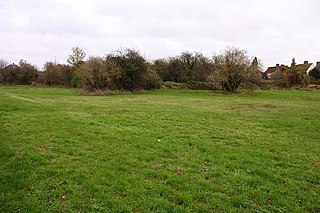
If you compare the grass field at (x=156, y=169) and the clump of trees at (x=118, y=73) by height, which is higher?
the clump of trees at (x=118, y=73)

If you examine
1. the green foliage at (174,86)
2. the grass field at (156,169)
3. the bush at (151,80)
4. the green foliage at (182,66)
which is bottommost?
the grass field at (156,169)

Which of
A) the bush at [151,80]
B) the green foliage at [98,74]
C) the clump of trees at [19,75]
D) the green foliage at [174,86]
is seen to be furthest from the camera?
the clump of trees at [19,75]

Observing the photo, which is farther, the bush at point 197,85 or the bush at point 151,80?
the bush at point 197,85

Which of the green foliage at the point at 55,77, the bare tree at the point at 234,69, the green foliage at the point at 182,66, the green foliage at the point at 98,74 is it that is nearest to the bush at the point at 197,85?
the green foliage at the point at 182,66

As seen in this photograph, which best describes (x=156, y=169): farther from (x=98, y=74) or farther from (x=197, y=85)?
(x=197, y=85)

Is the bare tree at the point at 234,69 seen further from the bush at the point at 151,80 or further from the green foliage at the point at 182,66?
the green foliage at the point at 182,66

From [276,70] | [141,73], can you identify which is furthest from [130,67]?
[276,70]

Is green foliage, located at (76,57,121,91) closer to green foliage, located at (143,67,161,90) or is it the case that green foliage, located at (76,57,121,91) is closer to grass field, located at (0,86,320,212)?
green foliage, located at (143,67,161,90)

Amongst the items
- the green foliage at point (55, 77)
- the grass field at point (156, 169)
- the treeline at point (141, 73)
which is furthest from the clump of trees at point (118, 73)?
the grass field at point (156, 169)

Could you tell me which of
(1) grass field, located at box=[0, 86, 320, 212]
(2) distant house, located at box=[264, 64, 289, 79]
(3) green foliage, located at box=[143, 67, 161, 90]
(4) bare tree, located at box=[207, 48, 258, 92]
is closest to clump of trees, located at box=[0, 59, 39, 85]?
(3) green foliage, located at box=[143, 67, 161, 90]

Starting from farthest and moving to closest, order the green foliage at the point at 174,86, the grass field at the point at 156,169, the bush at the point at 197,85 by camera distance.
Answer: the green foliage at the point at 174,86
the bush at the point at 197,85
the grass field at the point at 156,169

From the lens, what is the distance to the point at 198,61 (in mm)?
54094

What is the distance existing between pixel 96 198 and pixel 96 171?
4.12 feet

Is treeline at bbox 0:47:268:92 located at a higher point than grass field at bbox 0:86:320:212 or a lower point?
higher
